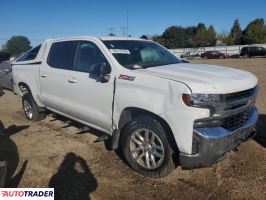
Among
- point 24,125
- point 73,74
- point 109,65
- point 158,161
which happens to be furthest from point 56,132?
point 158,161

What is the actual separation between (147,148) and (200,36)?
87493mm

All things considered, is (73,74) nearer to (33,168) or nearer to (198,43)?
(33,168)

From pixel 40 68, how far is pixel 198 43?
86225 millimetres

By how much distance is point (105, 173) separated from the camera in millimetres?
4793

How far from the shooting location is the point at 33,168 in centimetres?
500

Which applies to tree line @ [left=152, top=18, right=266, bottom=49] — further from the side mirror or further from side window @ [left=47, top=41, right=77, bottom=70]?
the side mirror

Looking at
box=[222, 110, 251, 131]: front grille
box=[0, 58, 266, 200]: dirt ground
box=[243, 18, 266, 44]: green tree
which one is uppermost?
box=[243, 18, 266, 44]: green tree

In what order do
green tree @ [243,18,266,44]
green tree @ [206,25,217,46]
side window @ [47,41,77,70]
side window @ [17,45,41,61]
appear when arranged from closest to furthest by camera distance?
side window @ [47,41,77,70]
side window @ [17,45,41,61]
green tree @ [243,18,266,44]
green tree @ [206,25,217,46]

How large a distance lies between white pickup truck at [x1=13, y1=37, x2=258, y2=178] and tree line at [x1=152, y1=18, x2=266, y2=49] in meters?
81.1

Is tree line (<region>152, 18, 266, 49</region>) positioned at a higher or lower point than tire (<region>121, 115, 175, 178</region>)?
higher

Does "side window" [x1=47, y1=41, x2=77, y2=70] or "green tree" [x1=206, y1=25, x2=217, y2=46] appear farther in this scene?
"green tree" [x1=206, y1=25, x2=217, y2=46]

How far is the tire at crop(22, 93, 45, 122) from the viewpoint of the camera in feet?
24.6

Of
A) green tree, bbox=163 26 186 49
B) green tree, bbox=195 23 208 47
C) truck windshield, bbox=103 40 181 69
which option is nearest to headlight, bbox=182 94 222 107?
truck windshield, bbox=103 40 181 69

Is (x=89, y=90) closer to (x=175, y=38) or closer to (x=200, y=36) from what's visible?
(x=200, y=36)
